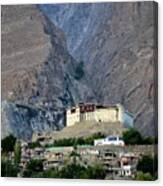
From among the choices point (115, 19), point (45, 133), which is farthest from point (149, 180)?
point (115, 19)

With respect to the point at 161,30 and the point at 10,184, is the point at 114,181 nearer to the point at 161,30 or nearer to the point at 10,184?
the point at 10,184

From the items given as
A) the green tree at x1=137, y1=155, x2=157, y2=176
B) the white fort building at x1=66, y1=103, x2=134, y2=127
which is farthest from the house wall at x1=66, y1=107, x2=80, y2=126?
the green tree at x1=137, y1=155, x2=157, y2=176

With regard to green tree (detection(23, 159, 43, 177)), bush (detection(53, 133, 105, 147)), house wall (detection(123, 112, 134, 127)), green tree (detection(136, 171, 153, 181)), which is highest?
house wall (detection(123, 112, 134, 127))

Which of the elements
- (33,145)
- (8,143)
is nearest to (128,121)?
(33,145)

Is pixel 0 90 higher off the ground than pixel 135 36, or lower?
lower

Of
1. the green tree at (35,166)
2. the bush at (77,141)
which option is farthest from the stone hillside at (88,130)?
the green tree at (35,166)

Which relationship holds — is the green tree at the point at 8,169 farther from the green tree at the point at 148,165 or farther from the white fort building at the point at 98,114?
the green tree at the point at 148,165

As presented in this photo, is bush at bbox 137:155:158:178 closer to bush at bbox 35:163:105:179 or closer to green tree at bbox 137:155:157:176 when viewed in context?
green tree at bbox 137:155:157:176
